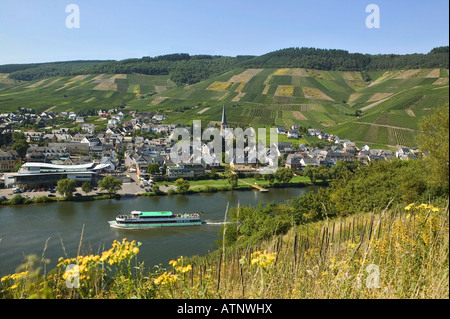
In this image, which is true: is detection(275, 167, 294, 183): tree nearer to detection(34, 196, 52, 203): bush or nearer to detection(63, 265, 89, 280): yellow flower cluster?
detection(34, 196, 52, 203): bush

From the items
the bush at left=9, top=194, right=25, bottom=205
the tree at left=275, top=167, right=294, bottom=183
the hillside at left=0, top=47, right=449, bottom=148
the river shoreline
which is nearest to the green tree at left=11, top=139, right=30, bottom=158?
the river shoreline

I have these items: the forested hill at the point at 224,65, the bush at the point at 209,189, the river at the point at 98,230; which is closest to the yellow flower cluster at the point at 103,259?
the river at the point at 98,230

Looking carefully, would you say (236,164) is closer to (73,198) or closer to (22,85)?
(73,198)

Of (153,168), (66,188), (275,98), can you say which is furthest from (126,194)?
(275,98)
